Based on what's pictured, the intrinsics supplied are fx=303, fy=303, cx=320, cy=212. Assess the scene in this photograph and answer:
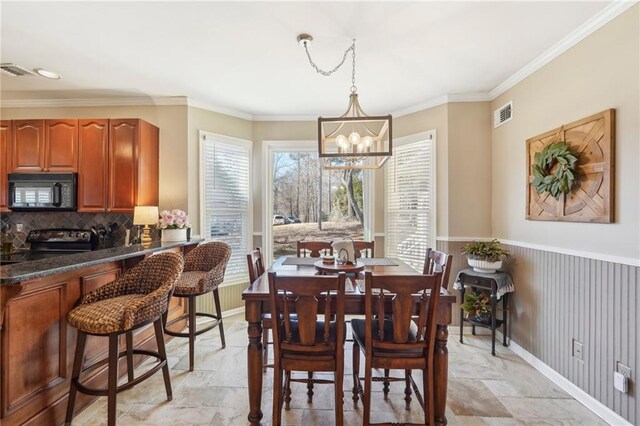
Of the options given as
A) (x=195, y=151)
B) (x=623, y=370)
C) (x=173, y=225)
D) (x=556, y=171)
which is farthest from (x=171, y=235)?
(x=623, y=370)

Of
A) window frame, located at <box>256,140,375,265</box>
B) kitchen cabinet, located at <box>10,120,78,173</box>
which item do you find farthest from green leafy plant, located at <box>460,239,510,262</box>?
kitchen cabinet, located at <box>10,120,78,173</box>

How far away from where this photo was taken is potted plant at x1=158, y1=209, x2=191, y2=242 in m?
3.39

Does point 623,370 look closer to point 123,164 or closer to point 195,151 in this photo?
point 195,151

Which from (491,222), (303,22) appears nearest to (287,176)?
(303,22)

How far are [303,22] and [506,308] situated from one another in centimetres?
330

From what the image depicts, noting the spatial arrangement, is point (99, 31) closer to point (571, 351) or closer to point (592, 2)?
point (592, 2)

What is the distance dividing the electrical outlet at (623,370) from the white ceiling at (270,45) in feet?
7.95

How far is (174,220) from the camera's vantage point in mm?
3420

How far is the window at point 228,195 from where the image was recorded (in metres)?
3.98

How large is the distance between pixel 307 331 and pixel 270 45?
2282mm

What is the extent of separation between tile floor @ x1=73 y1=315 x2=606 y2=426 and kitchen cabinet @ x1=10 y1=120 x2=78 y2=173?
2557mm

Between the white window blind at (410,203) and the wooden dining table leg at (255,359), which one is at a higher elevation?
the white window blind at (410,203)

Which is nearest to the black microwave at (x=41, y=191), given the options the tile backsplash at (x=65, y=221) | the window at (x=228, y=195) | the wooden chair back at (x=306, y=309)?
the tile backsplash at (x=65, y=221)

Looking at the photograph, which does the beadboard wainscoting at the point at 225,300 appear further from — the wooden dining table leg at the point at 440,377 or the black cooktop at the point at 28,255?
the wooden dining table leg at the point at 440,377
